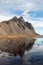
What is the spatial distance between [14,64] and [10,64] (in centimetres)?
60

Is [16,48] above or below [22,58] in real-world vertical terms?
below

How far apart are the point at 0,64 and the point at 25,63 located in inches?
152

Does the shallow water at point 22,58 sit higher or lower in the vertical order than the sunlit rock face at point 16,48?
higher

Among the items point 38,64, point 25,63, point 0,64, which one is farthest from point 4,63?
point 38,64

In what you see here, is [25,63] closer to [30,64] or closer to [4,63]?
[30,64]

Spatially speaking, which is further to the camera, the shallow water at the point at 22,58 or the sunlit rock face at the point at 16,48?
the sunlit rock face at the point at 16,48

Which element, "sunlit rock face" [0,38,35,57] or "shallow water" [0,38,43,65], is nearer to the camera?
"shallow water" [0,38,43,65]

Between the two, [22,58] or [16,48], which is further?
[16,48]

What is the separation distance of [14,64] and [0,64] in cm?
206

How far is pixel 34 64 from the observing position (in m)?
25.0

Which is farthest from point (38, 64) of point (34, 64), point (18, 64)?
point (18, 64)

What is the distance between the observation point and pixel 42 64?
2516 cm

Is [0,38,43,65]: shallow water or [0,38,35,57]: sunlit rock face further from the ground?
[0,38,43,65]: shallow water

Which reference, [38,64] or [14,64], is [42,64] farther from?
[14,64]
